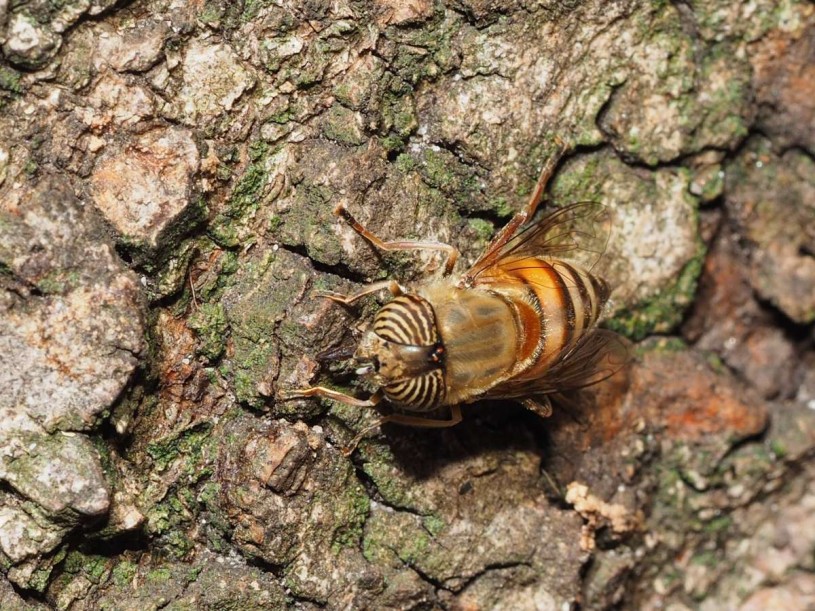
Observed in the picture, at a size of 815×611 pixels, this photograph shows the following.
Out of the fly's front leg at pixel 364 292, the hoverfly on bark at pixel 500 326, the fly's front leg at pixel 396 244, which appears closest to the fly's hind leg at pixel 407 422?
the hoverfly on bark at pixel 500 326

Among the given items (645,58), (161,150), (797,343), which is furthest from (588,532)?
(161,150)

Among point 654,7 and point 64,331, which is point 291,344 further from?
point 654,7

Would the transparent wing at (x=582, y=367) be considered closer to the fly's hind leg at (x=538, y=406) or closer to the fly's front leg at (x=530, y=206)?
the fly's hind leg at (x=538, y=406)

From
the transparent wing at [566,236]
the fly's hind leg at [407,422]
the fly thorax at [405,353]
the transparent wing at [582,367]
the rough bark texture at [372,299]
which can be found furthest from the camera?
the transparent wing at [566,236]

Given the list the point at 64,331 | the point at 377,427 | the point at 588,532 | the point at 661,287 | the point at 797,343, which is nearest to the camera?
the point at 64,331

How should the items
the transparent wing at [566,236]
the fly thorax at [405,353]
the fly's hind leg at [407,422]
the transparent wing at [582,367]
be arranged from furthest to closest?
the transparent wing at [566,236] → the transparent wing at [582,367] → the fly's hind leg at [407,422] → the fly thorax at [405,353]

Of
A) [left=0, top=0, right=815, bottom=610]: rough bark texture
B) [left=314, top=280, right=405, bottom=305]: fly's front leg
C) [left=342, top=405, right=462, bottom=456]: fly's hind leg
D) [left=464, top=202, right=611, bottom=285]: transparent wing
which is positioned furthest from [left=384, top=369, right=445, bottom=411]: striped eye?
[left=464, top=202, right=611, bottom=285]: transparent wing
